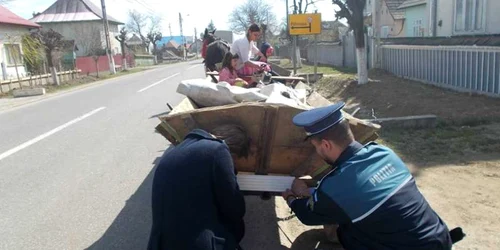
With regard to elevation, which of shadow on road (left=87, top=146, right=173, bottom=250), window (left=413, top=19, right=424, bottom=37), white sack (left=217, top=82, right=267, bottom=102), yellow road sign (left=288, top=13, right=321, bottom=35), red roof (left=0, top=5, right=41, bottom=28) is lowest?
shadow on road (left=87, top=146, right=173, bottom=250)

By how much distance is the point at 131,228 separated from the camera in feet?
14.9

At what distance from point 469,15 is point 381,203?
1462 centimetres

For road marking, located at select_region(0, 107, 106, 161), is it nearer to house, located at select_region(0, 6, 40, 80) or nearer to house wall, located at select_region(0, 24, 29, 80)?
house, located at select_region(0, 6, 40, 80)

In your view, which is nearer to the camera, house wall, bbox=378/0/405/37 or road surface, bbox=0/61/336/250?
road surface, bbox=0/61/336/250

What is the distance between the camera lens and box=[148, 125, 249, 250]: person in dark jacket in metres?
2.60

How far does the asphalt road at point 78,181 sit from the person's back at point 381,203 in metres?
2.44

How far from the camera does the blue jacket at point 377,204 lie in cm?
231

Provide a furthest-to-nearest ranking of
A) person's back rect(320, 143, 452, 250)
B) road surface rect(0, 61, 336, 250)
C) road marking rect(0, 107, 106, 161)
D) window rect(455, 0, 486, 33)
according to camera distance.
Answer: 1. window rect(455, 0, 486, 33)
2. road marking rect(0, 107, 106, 161)
3. road surface rect(0, 61, 336, 250)
4. person's back rect(320, 143, 452, 250)

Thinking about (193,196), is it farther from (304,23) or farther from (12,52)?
(12,52)

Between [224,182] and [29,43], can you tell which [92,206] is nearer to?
[224,182]

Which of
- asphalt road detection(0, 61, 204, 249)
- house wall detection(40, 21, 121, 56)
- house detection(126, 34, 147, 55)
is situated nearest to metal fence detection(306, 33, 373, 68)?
asphalt road detection(0, 61, 204, 249)

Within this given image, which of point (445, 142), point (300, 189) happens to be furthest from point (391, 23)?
point (300, 189)

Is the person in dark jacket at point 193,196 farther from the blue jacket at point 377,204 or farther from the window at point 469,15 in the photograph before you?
the window at point 469,15

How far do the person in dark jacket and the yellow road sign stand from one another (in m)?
13.2
